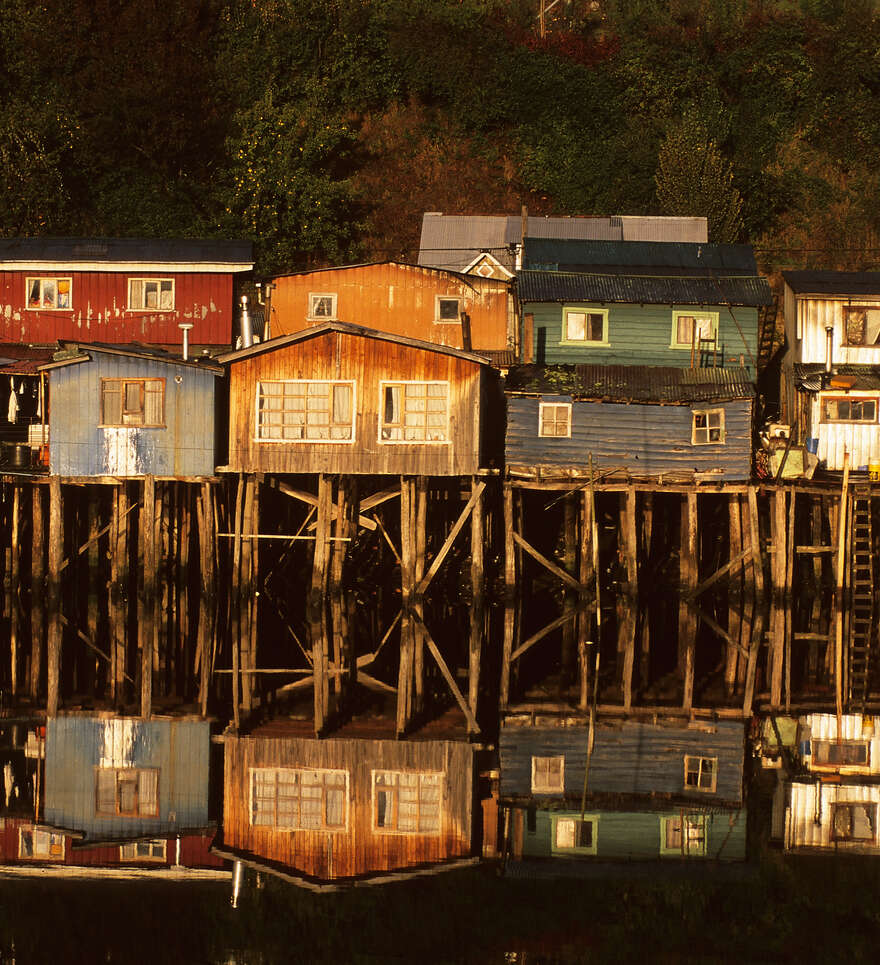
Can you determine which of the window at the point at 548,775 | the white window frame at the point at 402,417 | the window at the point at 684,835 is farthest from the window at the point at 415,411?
the window at the point at 684,835

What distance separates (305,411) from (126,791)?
1342cm

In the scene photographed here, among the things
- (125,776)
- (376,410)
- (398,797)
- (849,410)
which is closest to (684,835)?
(398,797)

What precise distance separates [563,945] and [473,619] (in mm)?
15966

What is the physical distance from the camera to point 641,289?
3956 centimetres

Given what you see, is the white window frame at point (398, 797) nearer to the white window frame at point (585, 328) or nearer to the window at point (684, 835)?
the window at point (684, 835)

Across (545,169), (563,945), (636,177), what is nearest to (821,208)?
(636,177)

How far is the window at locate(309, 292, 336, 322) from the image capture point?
4144 cm

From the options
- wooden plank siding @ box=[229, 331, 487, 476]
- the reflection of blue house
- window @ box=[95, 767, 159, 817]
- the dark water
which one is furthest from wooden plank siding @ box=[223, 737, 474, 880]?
wooden plank siding @ box=[229, 331, 487, 476]

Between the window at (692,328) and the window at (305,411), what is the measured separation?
9.79 metres

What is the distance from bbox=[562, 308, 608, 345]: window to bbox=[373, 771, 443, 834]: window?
1897 centimetres

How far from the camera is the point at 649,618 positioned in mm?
36594

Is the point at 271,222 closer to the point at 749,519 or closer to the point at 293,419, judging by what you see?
the point at 293,419

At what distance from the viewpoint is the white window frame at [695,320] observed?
130ft

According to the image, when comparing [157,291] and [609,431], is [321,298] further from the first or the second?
[609,431]
